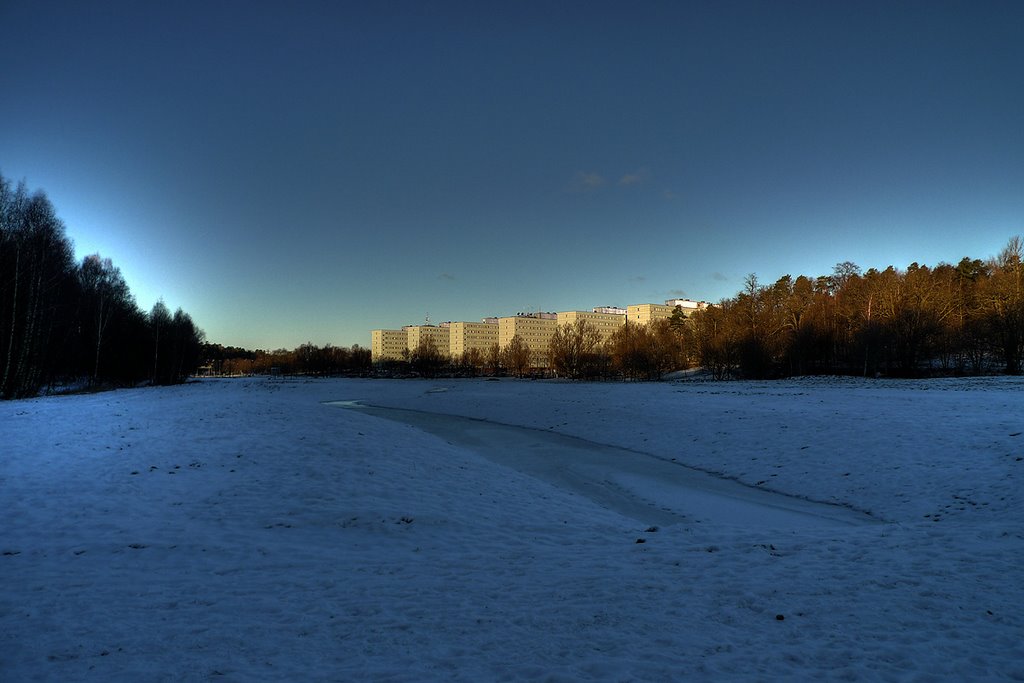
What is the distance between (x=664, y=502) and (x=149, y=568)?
1038 cm

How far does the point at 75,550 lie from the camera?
7.54m

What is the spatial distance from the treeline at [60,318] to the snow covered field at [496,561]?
90.4 feet

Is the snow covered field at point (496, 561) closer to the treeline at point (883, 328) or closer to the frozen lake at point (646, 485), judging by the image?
the frozen lake at point (646, 485)

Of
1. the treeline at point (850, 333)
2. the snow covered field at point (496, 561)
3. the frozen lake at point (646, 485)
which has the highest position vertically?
the treeline at point (850, 333)

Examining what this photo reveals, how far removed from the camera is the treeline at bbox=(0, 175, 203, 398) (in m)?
35.6

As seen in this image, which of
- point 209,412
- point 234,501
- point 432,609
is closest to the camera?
point 432,609

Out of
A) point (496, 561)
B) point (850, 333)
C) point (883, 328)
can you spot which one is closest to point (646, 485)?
point (496, 561)

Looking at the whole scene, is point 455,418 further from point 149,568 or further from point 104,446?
point 149,568

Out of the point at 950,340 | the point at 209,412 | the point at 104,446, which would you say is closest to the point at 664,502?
the point at 104,446

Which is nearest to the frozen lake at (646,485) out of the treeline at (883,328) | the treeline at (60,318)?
the treeline at (60,318)

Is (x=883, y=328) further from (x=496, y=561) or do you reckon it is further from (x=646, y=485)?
(x=496, y=561)

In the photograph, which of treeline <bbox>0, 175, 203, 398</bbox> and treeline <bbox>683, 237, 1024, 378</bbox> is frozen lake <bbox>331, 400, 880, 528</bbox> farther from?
treeline <bbox>683, 237, 1024, 378</bbox>

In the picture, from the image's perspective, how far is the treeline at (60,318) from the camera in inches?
1401

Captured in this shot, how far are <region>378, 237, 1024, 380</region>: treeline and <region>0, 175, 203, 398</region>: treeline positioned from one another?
70.7 metres
